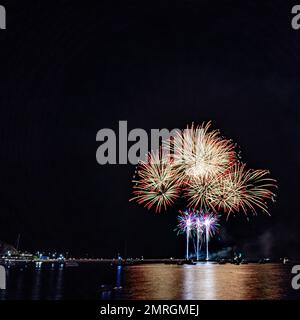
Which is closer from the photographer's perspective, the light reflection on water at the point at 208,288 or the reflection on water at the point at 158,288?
the light reflection on water at the point at 208,288

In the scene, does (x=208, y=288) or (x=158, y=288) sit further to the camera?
(x=158, y=288)

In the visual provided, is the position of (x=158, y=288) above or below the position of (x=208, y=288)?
below

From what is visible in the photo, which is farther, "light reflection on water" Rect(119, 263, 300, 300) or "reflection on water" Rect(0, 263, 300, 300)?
"reflection on water" Rect(0, 263, 300, 300)
